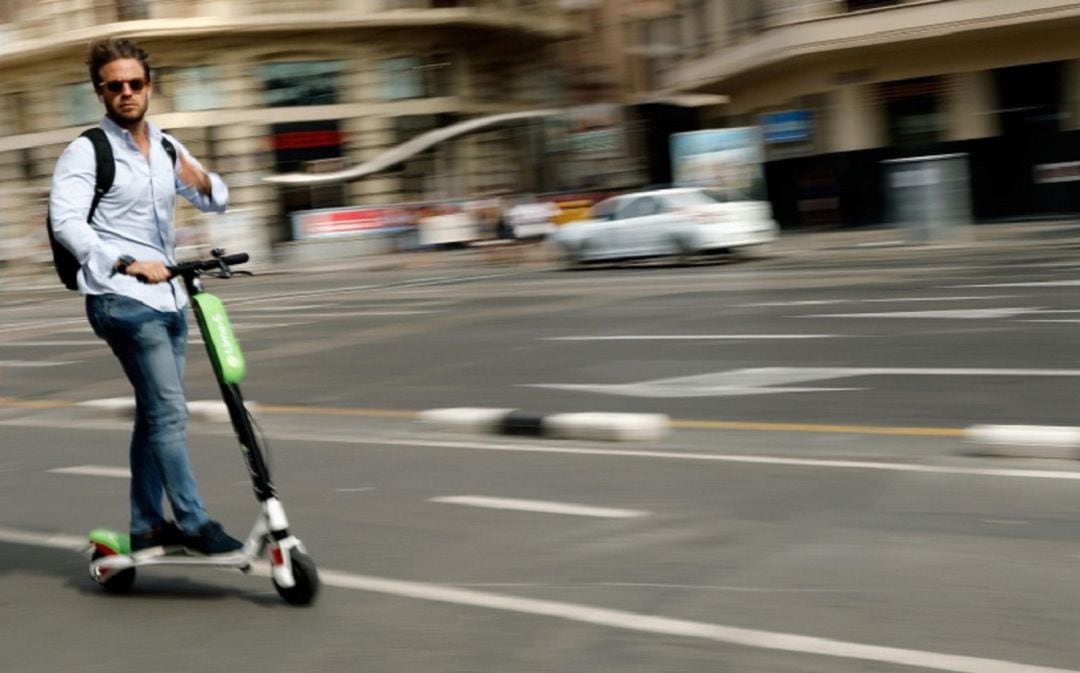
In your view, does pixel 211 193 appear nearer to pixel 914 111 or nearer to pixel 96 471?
pixel 96 471

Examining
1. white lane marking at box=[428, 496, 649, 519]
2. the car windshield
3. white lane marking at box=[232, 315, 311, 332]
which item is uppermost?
white lane marking at box=[428, 496, 649, 519]

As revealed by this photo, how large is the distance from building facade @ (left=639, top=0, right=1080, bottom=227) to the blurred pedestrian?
25.4m

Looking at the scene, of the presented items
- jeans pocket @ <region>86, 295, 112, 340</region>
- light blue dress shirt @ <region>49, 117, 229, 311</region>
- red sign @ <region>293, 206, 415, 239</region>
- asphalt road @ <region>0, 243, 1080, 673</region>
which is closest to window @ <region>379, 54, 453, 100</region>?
red sign @ <region>293, 206, 415, 239</region>

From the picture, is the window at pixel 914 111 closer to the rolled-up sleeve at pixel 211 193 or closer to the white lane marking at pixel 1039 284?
the white lane marking at pixel 1039 284

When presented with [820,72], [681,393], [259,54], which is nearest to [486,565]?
[681,393]

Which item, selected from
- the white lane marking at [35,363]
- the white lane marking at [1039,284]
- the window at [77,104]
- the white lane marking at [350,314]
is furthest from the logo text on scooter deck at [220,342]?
the window at [77,104]

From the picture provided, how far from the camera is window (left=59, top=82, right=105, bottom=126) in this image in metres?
46.7

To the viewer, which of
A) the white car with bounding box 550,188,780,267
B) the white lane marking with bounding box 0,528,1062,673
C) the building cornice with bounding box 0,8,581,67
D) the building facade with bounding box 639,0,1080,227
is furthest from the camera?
the building cornice with bounding box 0,8,581,67

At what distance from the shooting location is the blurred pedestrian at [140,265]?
5.28 metres

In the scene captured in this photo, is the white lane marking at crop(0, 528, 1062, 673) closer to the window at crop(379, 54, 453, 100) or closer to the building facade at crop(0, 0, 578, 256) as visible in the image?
the building facade at crop(0, 0, 578, 256)

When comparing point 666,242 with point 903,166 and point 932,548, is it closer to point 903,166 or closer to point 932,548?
point 903,166

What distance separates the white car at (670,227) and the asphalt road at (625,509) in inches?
469

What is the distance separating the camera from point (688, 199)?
27.4 metres

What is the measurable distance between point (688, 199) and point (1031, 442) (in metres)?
20.4
